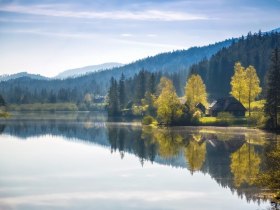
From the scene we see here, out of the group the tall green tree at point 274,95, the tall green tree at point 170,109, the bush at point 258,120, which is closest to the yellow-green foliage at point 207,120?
the tall green tree at point 170,109

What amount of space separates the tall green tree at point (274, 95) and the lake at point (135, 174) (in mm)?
15630

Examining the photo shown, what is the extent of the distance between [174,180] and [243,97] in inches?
3137

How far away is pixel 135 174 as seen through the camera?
4475 centimetres

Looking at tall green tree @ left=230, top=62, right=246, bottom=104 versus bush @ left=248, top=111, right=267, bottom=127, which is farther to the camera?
tall green tree @ left=230, top=62, right=246, bottom=104

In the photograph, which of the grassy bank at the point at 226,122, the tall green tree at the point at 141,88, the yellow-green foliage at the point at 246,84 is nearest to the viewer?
the grassy bank at the point at 226,122

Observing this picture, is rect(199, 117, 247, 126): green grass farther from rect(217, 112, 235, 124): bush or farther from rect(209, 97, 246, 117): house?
rect(209, 97, 246, 117): house

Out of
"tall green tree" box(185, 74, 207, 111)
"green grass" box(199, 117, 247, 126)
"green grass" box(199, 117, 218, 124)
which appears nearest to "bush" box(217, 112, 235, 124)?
"green grass" box(199, 117, 247, 126)

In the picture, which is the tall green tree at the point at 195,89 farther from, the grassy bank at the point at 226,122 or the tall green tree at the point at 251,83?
the grassy bank at the point at 226,122

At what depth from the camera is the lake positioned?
32156 millimetres

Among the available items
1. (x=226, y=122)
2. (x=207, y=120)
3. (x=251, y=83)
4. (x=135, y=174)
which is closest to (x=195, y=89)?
(x=251, y=83)

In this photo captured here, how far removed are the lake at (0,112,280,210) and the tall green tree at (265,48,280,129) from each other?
1563 centimetres

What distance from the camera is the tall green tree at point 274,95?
89094 millimetres

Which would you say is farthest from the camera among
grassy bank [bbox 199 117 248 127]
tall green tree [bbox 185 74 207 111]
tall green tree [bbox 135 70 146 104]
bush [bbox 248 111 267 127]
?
tall green tree [bbox 135 70 146 104]

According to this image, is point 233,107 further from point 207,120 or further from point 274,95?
point 274,95
